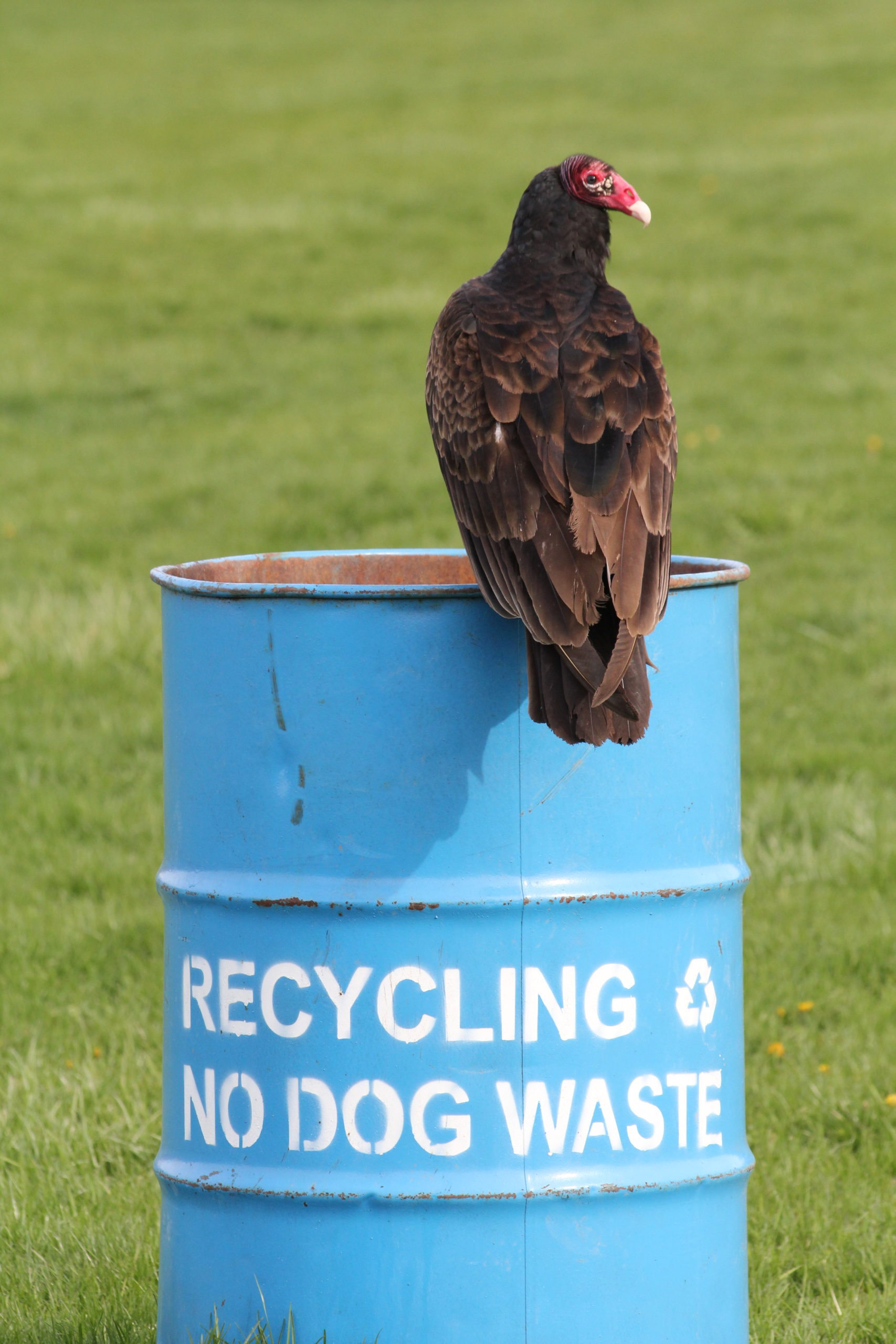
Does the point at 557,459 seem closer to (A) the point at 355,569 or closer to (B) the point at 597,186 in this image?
(A) the point at 355,569

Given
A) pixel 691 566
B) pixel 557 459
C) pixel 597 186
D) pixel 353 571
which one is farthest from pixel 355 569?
pixel 597 186

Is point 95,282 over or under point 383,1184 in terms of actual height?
over

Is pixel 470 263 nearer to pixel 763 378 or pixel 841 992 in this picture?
pixel 763 378

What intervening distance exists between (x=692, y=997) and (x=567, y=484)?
0.79 m

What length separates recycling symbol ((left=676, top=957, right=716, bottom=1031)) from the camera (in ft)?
8.73

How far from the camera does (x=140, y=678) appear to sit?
6875 mm

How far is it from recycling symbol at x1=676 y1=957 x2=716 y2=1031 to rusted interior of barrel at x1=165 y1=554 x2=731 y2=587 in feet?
2.60

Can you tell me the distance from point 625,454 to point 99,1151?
195 cm

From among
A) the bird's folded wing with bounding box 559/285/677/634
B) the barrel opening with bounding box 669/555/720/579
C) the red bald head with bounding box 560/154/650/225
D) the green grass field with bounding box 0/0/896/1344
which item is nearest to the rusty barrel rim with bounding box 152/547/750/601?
the barrel opening with bounding box 669/555/720/579

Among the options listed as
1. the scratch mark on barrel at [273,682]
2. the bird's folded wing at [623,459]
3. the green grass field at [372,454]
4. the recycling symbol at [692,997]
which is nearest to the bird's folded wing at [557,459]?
the bird's folded wing at [623,459]

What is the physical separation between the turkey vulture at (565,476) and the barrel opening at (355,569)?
0.35 meters

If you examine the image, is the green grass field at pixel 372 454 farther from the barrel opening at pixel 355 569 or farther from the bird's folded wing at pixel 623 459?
the bird's folded wing at pixel 623 459

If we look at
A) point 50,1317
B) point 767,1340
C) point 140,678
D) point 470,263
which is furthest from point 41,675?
point 470,263

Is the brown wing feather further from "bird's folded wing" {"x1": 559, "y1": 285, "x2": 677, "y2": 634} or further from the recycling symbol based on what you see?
the recycling symbol
